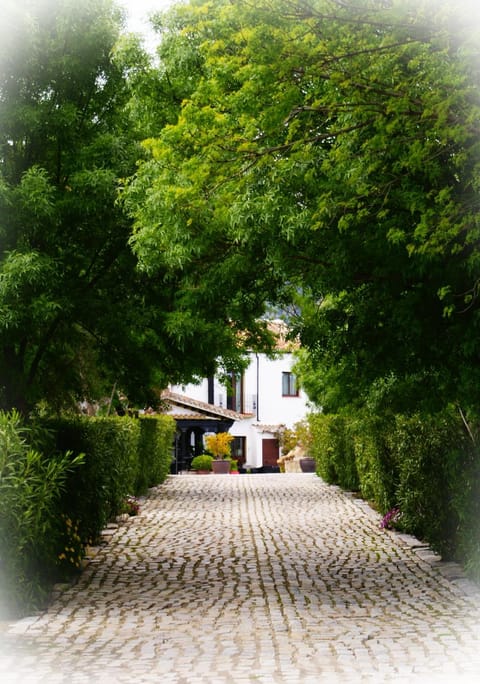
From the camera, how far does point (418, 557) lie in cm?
1309

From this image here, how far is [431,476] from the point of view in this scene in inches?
486

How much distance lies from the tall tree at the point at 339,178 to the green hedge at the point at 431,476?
88 centimetres

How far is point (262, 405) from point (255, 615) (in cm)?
4978

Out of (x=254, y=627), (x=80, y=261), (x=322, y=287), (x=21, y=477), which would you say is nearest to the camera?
(x=254, y=627)

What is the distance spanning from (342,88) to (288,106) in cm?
57

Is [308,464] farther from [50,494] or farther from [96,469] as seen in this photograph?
[50,494]

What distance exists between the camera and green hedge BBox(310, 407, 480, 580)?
10.7 meters

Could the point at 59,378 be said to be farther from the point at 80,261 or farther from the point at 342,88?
the point at 342,88

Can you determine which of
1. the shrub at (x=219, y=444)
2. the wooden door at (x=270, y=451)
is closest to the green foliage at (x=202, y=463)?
the shrub at (x=219, y=444)

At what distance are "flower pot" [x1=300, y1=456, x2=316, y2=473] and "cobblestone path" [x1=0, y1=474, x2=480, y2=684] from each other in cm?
2429

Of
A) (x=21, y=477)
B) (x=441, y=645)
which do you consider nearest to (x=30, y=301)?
(x=21, y=477)

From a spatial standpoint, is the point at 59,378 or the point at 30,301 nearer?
the point at 30,301

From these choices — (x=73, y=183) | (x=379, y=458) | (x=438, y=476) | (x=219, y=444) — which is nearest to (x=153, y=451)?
(x=379, y=458)

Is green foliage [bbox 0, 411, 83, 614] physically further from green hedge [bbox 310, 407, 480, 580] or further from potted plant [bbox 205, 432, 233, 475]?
potted plant [bbox 205, 432, 233, 475]
